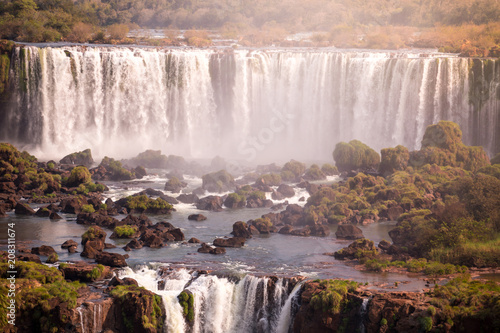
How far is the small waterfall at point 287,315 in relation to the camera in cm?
2670

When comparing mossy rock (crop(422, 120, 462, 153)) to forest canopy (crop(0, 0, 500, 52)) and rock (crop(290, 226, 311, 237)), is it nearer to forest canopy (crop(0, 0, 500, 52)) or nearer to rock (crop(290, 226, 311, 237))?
rock (crop(290, 226, 311, 237))

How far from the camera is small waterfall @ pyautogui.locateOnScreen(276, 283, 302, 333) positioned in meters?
26.7

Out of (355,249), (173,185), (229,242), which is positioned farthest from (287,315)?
(173,185)

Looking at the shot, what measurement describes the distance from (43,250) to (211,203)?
501 inches

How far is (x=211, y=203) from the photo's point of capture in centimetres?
4228

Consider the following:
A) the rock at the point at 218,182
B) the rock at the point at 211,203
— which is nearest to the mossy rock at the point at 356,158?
the rock at the point at 218,182

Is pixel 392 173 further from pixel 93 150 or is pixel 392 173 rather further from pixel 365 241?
pixel 93 150

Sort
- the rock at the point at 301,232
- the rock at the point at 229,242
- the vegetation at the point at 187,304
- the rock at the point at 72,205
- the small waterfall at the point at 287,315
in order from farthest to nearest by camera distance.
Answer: the rock at the point at 72,205 → the rock at the point at 301,232 → the rock at the point at 229,242 → the vegetation at the point at 187,304 → the small waterfall at the point at 287,315

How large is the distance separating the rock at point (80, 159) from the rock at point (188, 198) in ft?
35.6

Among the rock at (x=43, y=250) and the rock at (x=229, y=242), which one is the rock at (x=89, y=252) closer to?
the rock at (x=43, y=250)

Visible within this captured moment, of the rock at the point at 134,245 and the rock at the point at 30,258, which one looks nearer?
the rock at the point at 30,258

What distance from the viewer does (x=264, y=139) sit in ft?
203

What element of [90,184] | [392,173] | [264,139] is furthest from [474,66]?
[90,184]

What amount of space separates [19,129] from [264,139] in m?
20.4
